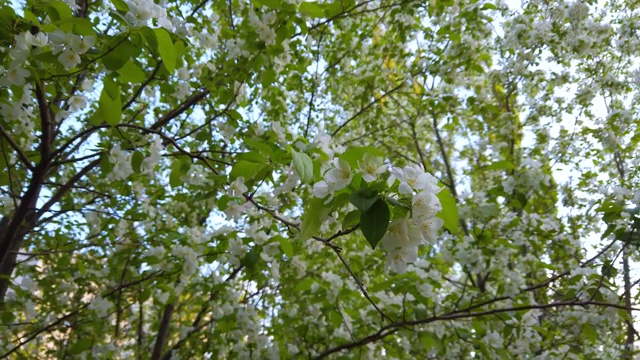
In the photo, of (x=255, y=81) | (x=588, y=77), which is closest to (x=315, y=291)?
(x=255, y=81)

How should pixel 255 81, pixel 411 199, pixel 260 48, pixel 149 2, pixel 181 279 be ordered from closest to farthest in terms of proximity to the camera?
pixel 411 199 → pixel 149 2 → pixel 260 48 → pixel 255 81 → pixel 181 279

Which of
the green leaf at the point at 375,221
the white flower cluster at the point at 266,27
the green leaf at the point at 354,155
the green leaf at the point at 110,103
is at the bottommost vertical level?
the green leaf at the point at 375,221

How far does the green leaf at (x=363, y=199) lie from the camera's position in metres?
1.03

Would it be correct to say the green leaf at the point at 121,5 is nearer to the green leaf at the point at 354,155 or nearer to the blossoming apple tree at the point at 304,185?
the blossoming apple tree at the point at 304,185

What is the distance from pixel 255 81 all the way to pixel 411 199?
216 centimetres

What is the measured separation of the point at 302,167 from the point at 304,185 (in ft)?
4.80

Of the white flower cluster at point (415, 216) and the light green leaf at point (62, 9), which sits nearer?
the white flower cluster at point (415, 216)

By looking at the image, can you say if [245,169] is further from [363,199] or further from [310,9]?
[310,9]

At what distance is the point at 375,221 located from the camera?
1.04 m

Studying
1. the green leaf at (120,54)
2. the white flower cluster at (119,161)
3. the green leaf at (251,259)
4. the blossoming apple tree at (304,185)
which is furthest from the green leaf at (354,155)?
the green leaf at (251,259)

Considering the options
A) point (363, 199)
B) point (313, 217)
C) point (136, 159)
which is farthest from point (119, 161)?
point (363, 199)

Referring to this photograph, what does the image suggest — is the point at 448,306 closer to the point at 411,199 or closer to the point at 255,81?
the point at 255,81

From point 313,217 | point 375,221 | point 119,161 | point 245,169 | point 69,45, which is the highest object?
point 119,161

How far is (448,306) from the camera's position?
140 inches
